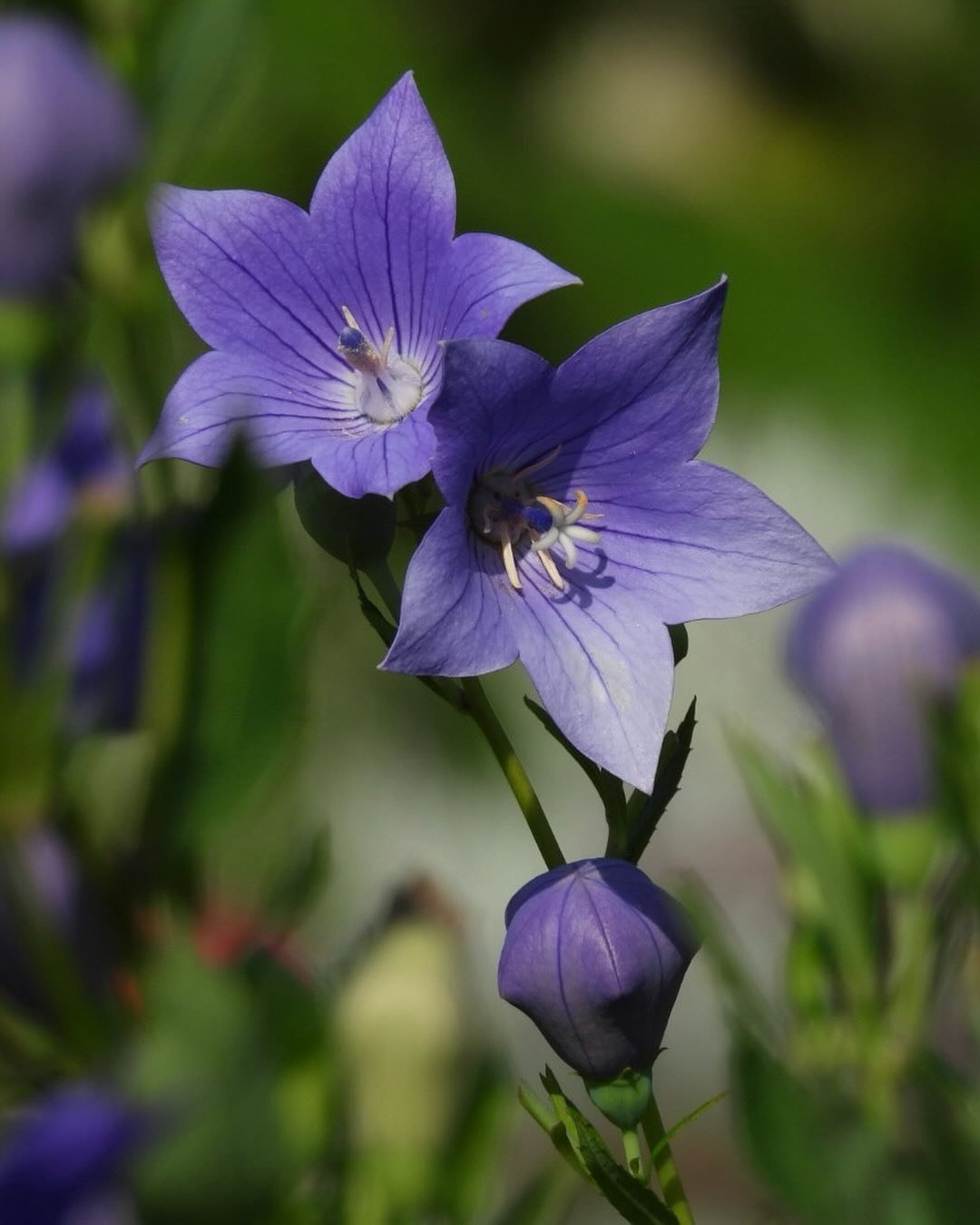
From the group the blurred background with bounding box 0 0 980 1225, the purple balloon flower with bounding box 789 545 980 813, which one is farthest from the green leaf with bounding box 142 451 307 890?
the blurred background with bounding box 0 0 980 1225

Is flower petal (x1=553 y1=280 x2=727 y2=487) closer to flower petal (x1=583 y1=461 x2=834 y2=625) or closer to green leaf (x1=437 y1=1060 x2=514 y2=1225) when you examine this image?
flower petal (x1=583 y1=461 x2=834 y2=625)

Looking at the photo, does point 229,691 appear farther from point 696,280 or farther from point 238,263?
point 696,280

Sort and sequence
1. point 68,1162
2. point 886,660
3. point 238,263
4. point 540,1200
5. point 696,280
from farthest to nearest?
point 696,280
point 886,660
point 540,1200
point 238,263
point 68,1162

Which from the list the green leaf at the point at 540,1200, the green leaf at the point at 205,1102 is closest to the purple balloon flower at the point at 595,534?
the green leaf at the point at 205,1102

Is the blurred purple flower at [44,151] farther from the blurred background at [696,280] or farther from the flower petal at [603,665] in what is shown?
the blurred background at [696,280]

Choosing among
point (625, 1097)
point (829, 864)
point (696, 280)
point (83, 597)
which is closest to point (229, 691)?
point (83, 597)
